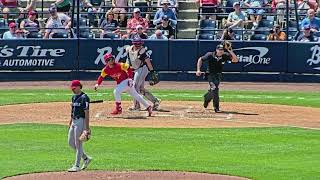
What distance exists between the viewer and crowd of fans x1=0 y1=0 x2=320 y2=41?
34000 mm

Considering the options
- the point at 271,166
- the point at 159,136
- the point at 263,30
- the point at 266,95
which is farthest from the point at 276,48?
the point at 271,166

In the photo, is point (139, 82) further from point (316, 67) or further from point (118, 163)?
point (316, 67)

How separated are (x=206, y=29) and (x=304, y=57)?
3.74 meters

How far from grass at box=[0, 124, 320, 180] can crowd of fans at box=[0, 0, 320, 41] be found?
11.9m

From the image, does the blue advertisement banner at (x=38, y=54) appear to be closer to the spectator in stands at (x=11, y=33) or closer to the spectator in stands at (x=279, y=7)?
the spectator in stands at (x=11, y=33)

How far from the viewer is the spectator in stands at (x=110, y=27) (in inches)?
1364

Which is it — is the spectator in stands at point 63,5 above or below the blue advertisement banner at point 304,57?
above

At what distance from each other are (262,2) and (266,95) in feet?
18.8

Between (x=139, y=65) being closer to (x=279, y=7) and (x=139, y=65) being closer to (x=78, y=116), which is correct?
(x=78, y=116)

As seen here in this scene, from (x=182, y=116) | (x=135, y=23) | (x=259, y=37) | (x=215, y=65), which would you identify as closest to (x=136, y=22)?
(x=135, y=23)

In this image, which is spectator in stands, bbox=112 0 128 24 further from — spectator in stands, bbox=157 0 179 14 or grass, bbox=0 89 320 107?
grass, bbox=0 89 320 107

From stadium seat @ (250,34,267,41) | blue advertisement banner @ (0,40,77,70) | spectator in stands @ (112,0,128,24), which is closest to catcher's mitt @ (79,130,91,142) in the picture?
blue advertisement banner @ (0,40,77,70)

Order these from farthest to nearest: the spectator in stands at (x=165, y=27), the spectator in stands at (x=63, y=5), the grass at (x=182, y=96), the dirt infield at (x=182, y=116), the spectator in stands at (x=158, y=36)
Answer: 1. the spectator in stands at (x=63, y=5)
2. the spectator in stands at (x=165, y=27)
3. the spectator in stands at (x=158, y=36)
4. the grass at (x=182, y=96)
5. the dirt infield at (x=182, y=116)

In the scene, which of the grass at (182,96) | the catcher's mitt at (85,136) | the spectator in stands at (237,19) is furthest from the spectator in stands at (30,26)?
the catcher's mitt at (85,136)
